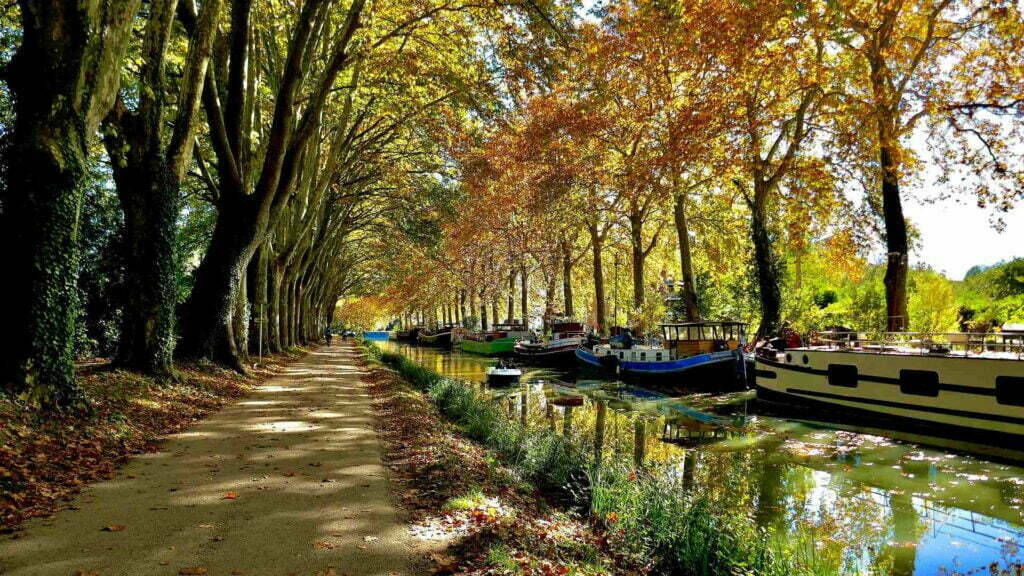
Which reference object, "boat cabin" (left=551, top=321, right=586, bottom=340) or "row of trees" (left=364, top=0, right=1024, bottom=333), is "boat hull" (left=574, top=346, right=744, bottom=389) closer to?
"row of trees" (left=364, top=0, right=1024, bottom=333)

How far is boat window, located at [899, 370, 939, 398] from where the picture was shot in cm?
1420

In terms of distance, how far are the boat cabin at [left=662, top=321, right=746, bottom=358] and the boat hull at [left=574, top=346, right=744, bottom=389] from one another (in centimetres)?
84

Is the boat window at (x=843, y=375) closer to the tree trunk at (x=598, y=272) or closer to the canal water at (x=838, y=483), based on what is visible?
the canal water at (x=838, y=483)

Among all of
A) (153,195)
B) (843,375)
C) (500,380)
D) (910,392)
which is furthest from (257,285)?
(910,392)

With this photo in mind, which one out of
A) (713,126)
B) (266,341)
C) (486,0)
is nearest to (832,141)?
(713,126)

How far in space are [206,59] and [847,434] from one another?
16.8m

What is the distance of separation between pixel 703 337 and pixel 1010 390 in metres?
13.0

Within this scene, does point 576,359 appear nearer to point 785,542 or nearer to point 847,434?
point 847,434

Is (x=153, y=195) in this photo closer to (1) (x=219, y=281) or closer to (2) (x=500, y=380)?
(1) (x=219, y=281)

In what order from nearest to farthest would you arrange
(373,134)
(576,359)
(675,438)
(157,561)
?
(157,561) → (675,438) → (373,134) → (576,359)

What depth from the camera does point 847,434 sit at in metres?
14.7

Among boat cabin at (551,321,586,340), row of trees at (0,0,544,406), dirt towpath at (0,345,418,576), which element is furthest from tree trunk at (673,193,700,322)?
dirt towpath at (0,345,418,576)

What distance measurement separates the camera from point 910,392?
1482 centimetres

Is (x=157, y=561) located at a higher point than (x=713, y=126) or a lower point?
lower
